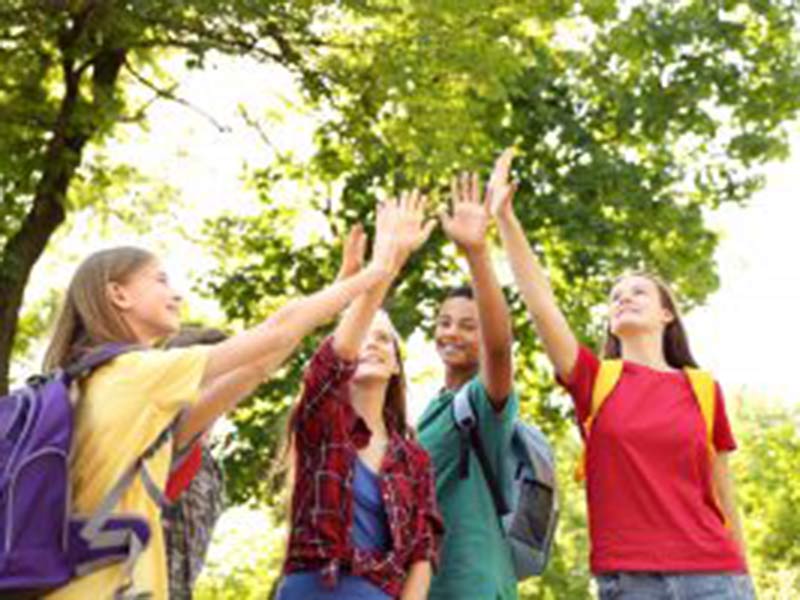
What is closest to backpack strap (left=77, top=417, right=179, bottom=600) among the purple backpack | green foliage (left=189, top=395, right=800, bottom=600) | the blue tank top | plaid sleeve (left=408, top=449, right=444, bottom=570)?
the purple backpack

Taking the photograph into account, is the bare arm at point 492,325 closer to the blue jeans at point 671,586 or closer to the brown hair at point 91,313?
the blue jeans at point 671,586

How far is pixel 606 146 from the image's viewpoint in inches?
698

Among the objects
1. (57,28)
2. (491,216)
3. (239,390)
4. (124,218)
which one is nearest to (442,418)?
(491,216)

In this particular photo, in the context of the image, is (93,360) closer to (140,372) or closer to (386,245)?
(140,372)

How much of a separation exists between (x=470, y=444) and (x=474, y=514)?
252 millimetres

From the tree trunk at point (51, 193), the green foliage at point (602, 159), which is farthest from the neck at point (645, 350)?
the green foliage at point (602, 159)

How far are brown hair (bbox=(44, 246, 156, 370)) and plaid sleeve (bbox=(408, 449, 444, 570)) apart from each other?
1.25 metres

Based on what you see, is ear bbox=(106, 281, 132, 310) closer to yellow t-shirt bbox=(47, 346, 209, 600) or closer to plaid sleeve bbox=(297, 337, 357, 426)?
yellow t-shirt bbox=(47, 346, 209, 600)

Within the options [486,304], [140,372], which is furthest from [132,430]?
[486,304]

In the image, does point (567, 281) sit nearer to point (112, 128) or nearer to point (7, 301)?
point (112, 128)

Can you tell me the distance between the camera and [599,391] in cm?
561

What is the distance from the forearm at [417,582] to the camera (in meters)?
5.01

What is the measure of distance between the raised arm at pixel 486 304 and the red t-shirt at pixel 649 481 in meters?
0.34

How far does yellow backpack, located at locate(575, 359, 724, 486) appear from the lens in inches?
220
